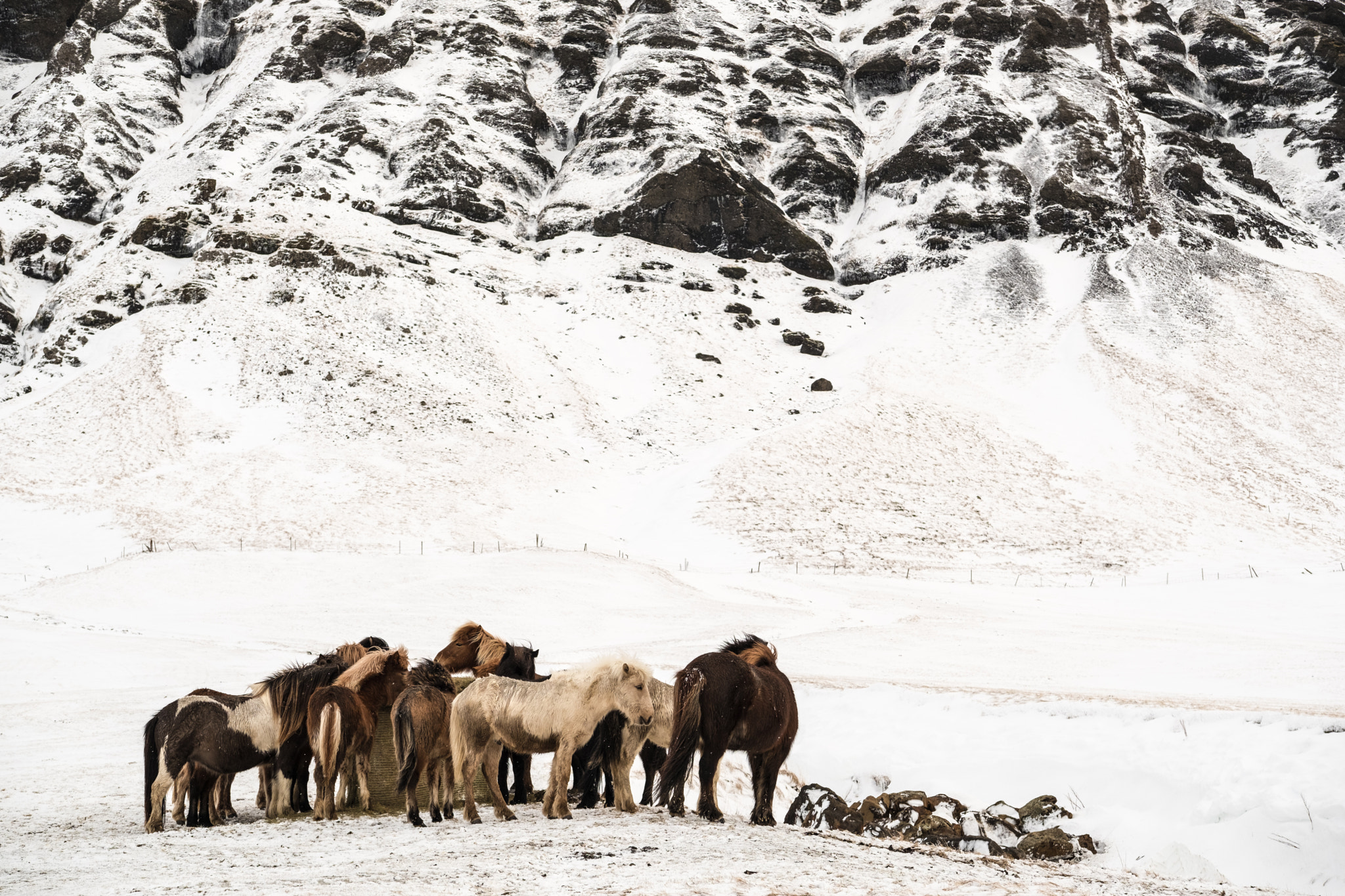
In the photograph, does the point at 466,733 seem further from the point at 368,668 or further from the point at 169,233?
the point at 169,233

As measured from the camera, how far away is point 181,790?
6996 mm

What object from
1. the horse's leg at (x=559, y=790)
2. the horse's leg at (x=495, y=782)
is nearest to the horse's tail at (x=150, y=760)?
the horse's leg at (x=495, y=782)

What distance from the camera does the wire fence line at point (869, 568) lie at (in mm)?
31641

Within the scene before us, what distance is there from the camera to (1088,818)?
7129mm

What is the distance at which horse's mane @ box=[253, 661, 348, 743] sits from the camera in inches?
282

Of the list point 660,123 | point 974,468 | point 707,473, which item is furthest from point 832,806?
point 660,123

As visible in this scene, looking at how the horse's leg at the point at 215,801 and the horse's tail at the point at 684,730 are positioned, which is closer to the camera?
the horse's tail at the point at 684,730

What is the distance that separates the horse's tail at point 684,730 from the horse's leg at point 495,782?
127cm

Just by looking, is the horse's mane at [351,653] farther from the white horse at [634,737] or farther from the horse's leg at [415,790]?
the white horse at [634,737]

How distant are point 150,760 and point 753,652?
5.18 meters

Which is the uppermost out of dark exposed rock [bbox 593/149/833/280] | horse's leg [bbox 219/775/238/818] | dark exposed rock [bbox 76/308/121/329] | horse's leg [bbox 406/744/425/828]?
dark exposed rock [bbox 593/149/833/280]

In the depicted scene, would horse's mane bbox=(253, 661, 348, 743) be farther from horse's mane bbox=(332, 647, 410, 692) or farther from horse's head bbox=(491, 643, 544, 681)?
horse's head bbox=(491, 643, 544, 681)

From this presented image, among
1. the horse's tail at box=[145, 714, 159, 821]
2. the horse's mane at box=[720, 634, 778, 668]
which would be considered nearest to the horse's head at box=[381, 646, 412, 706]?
the horse's tail at box=[145, 714, 159, 821]

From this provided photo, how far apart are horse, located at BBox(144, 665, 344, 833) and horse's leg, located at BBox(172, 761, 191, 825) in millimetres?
37
